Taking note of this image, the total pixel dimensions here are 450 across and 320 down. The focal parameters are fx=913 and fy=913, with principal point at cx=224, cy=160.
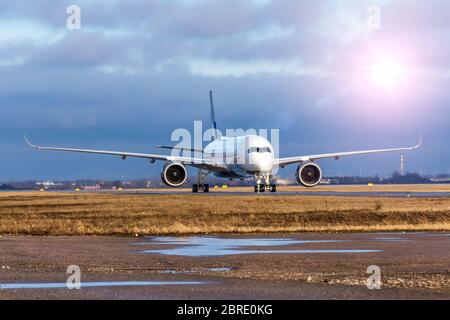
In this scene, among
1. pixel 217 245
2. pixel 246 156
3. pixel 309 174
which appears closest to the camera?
pixel 217 245

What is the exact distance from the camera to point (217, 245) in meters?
26.7

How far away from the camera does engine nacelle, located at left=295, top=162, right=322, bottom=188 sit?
7412cm

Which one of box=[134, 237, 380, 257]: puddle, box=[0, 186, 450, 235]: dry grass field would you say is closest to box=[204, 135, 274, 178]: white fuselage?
box=[0, 186, 450, 235]: dry grass field

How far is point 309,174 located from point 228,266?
54.8 m

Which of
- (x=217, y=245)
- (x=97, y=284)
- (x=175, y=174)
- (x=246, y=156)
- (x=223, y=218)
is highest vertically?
(x=246, y=156)

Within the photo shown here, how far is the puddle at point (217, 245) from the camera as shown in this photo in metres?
23.7

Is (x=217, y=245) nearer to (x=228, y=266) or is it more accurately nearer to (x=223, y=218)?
(x=228, y=266)

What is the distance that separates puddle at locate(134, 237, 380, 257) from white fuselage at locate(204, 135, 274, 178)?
134 feet

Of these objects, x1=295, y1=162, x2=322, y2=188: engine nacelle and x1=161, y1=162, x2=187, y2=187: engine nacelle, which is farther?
x1=295, y1=162, x2=322, y2=188: engine nacelle

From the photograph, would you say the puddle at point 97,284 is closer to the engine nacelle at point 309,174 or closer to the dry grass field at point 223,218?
the dry grass field at point 223,218

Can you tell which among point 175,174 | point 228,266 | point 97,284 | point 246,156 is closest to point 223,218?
point 228,266

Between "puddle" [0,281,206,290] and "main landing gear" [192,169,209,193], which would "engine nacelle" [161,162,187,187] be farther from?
"puddle" [0,281,206,290]

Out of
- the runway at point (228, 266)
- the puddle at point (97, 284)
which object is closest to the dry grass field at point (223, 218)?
the runway at point (228, 266)

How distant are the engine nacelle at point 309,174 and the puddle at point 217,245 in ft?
146
